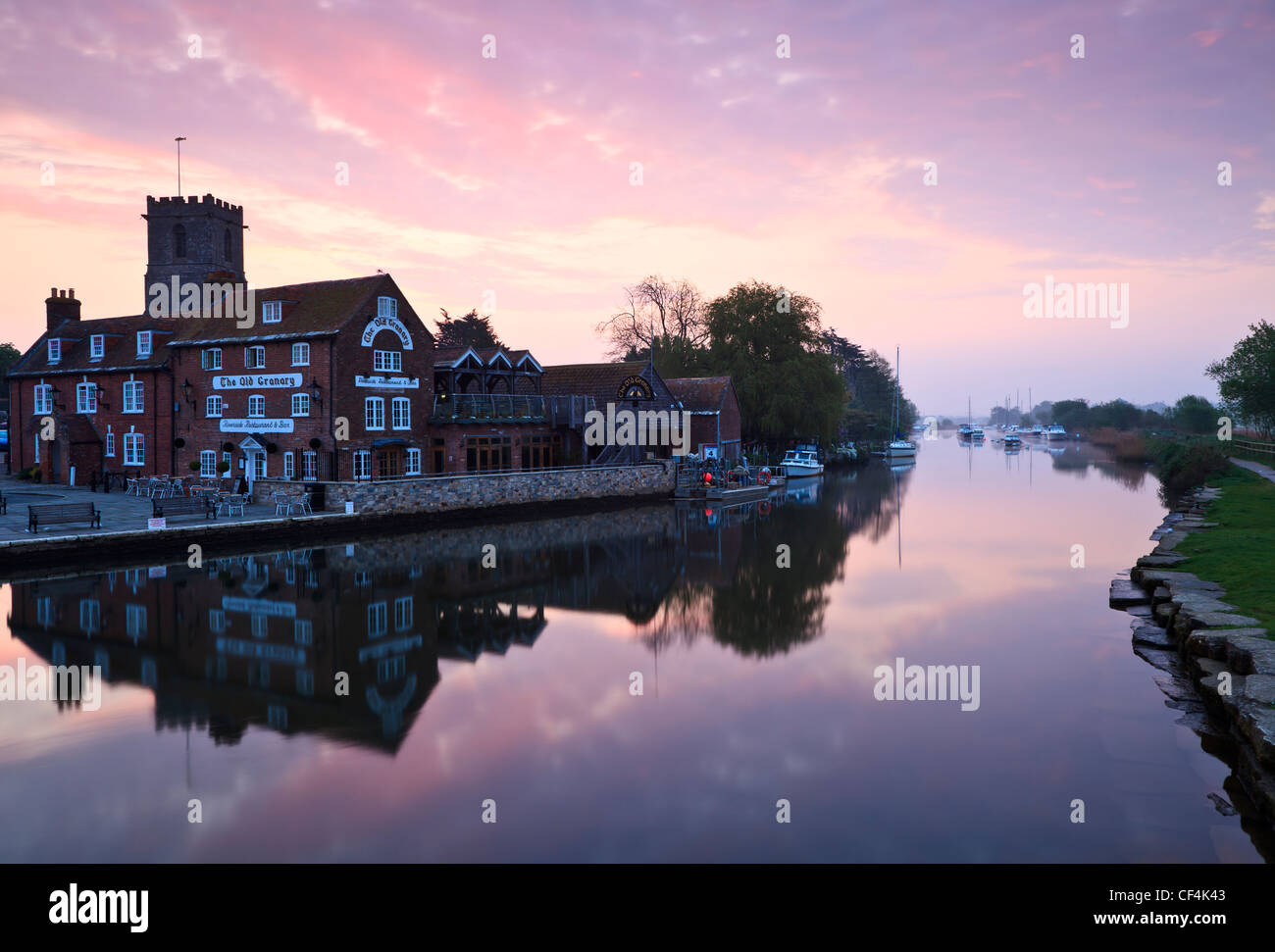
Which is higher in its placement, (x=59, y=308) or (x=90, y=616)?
(x=59, y=308)

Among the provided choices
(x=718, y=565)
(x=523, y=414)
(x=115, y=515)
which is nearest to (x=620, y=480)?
(x=523, y=414)

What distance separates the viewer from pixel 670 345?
2825 inches

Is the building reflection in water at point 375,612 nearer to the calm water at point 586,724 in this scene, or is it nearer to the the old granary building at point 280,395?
the calm water at point 586,724

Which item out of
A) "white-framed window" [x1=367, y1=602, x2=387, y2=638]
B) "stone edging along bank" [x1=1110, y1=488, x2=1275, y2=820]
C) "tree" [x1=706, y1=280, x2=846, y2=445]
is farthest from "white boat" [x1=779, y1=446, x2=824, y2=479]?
"white-framed window" [x1=367, y1=602, x2=387, y2=638]

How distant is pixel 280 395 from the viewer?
36094 millimetres

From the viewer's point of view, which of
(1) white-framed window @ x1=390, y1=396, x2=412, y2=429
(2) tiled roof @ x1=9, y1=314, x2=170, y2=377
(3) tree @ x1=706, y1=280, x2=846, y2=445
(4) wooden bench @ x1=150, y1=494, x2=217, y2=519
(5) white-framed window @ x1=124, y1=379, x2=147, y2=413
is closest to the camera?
(4) wooden bench @ x1=150, y1=494, x2=217, y2=519

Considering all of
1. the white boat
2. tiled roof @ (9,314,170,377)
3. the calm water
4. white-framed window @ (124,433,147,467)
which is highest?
tiled roof @ (9,314,170,377)

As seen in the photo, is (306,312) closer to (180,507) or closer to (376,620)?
(180,507)

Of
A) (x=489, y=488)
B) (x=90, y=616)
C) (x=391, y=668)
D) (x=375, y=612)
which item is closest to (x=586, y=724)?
(x=391, y=668)

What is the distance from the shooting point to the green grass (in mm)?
15867

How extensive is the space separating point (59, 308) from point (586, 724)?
46761 millimetres

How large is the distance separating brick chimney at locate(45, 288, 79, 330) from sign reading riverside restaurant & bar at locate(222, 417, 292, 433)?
16.1 meters

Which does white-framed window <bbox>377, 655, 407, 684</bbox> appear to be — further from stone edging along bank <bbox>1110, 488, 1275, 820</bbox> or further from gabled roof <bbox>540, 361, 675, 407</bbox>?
gabled roof <bbox>540, 361, 675, 407</bbox>
